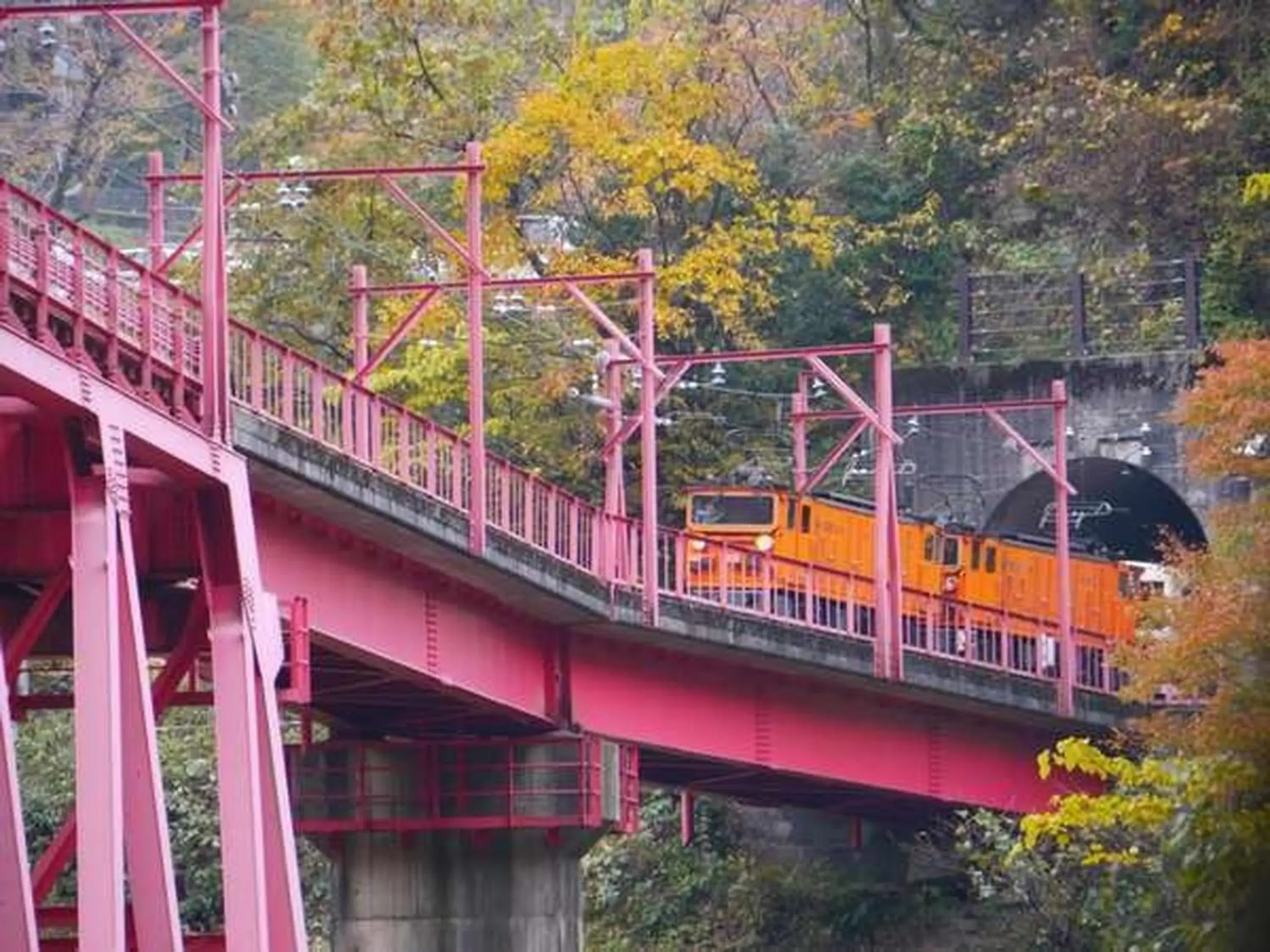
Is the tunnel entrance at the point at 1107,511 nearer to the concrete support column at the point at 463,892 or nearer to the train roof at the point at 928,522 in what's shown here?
the train roof at the point at 928,522

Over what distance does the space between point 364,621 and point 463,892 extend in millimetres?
9221

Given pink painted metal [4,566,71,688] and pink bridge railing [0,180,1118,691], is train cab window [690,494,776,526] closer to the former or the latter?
pink bridge railing [0,180,1118,691]

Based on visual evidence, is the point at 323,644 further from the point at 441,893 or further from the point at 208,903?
the point at 208,903

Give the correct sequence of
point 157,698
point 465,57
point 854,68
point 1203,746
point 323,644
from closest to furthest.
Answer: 1. point 1203,746
2. point 157,698
3. point 323,644
4. point 465,57
5. point 854,68

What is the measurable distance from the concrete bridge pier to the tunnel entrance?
2375 cm

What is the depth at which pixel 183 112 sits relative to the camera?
99.7m

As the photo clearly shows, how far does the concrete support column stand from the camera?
4972 centimetres

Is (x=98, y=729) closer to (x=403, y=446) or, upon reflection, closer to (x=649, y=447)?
(x=403, y=446)

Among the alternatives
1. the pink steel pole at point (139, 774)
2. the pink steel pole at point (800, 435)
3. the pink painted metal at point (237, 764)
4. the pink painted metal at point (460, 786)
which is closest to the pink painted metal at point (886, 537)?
the pink steel pole at point (800, 435)

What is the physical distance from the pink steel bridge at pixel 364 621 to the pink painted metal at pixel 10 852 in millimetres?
34

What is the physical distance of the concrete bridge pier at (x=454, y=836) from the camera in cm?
4909

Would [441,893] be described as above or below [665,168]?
below

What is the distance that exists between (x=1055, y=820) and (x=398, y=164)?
32964mm

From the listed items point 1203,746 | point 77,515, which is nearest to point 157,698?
point 77,515
